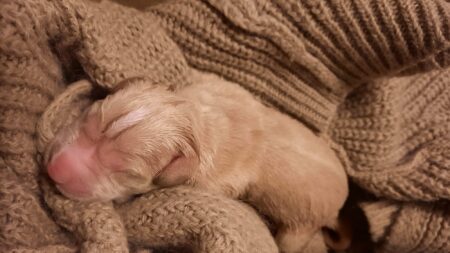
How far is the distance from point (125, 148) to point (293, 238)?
2.00 ft

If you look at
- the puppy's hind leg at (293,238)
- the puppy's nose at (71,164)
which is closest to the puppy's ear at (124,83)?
the puppy's nose at (71,164)

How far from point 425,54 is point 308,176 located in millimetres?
443

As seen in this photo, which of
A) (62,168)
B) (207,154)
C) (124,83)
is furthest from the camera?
(207,154)

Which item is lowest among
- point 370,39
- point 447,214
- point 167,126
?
point 447,214

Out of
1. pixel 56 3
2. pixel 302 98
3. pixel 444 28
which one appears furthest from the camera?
pixel 302 98

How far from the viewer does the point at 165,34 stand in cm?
122

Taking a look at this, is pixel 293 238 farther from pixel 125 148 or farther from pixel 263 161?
pixel 125 148

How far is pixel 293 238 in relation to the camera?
133 centimetres

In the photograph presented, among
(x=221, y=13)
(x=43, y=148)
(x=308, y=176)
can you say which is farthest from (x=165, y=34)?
(x=308, y=176)

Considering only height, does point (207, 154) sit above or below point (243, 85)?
below

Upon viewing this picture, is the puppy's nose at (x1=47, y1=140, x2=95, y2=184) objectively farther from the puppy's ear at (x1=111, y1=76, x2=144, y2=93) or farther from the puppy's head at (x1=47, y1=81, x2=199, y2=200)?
the puppy's ear at (x1=111, y1=76, x2=144, y2=93)

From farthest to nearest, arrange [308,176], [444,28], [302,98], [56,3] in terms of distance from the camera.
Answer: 1. [302,98]
2. [308,176]
3. [444,28]
4. [56,3]

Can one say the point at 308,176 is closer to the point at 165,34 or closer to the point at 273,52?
the point at 273,52

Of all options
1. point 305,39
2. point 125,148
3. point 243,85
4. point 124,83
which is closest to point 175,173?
point 125,148
